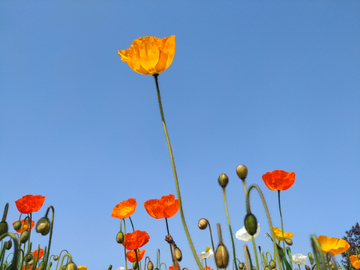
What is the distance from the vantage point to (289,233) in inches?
128

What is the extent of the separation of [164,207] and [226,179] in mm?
733

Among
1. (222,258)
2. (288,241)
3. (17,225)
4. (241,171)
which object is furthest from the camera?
(17,225)

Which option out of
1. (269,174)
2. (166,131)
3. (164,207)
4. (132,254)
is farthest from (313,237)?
(132,254)

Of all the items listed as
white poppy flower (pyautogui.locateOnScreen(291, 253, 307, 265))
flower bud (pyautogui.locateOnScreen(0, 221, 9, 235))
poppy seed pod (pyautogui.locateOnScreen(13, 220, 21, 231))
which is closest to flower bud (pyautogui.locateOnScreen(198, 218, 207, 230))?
flower bud (pyautogui.locateOnScreen(0, 221, 9, 235))

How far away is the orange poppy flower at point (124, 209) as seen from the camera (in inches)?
127

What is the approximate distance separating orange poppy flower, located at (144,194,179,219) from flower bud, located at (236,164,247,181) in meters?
0.63

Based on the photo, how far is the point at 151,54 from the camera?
168 cm

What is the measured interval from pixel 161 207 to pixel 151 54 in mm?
1416

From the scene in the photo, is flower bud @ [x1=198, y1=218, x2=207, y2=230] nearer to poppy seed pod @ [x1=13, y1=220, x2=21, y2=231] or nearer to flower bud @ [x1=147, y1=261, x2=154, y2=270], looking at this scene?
flower bud @ [x1=147, y1=261, x2=154, y2=270]

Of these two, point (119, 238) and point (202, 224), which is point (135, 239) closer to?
point (119, 238)

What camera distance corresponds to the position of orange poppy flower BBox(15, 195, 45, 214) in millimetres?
2980

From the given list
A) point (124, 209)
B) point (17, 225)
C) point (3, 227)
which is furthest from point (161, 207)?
point (17, 225)

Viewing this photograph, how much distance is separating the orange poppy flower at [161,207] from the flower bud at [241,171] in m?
0.63

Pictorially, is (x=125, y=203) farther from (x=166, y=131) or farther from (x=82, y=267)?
(x=166, y=131)
